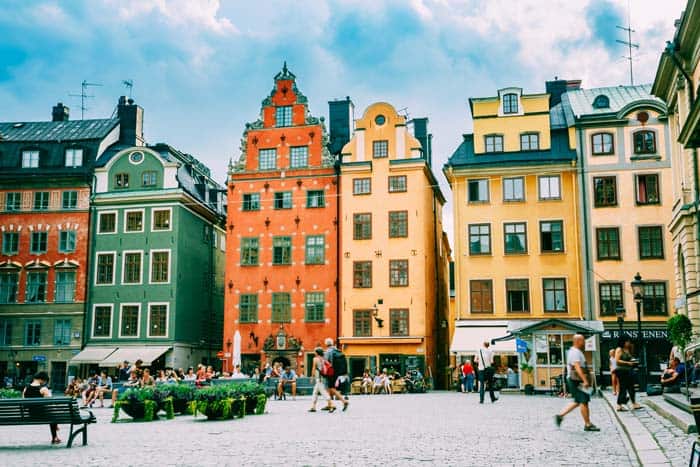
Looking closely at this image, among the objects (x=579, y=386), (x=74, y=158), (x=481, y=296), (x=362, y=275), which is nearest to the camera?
(x=579, y=386)

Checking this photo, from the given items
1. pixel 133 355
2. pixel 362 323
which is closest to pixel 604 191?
pixel 362 323

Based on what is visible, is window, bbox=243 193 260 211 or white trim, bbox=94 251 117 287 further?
white trim, bbox=94 251 117 287

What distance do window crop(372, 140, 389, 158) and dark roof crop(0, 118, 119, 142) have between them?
676 inches

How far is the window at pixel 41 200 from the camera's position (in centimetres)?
4794

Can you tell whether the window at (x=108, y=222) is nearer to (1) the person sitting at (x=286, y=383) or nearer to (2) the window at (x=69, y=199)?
(2) the window at (x=69, y=199)

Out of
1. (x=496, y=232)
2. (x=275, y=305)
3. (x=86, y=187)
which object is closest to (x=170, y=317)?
(x=275, y=305)

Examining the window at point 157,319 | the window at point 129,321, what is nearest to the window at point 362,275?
the window at point 157,319

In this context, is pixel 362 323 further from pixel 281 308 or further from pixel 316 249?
pixel 316 249

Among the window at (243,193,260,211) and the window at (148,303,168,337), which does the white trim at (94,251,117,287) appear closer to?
the window at (148,303,168,337)

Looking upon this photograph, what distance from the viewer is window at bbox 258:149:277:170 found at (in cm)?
4669

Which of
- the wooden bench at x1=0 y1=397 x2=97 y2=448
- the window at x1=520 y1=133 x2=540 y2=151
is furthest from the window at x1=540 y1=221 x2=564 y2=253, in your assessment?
the wooden bench at x1=0 y1=397 x2=97 y2=448

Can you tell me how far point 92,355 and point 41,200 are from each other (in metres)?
10.2

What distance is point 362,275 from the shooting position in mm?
44406

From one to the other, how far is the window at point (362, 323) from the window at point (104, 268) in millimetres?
14710
